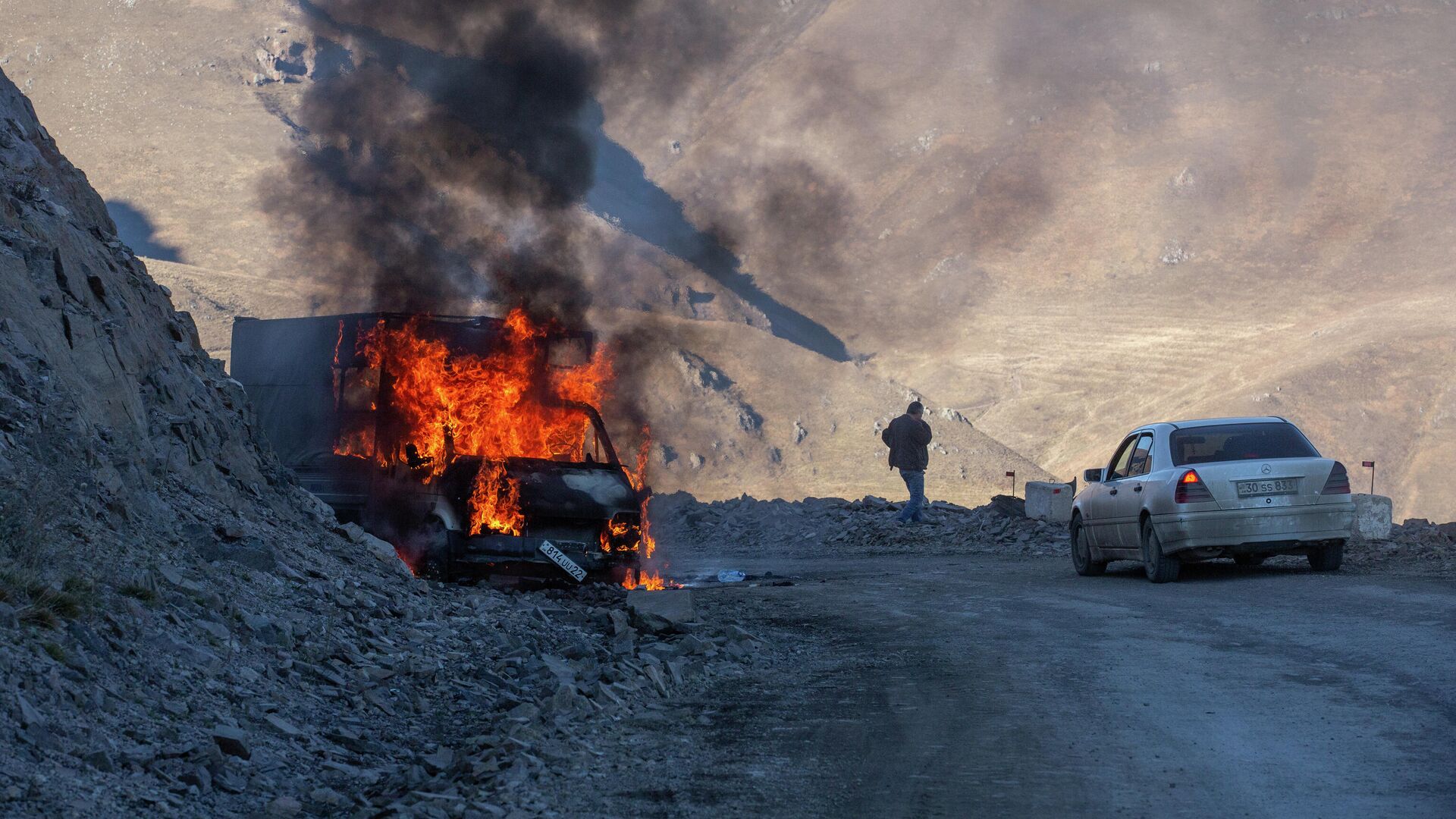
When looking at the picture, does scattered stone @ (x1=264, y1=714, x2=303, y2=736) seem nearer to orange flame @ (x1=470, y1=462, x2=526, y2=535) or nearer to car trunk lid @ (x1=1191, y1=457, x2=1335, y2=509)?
orange flame @ (x1=470, y1=462, x2=526, y2=535)

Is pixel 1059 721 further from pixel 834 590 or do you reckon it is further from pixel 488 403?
pixel 488 403

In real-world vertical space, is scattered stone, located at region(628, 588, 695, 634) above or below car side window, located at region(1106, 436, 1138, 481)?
below

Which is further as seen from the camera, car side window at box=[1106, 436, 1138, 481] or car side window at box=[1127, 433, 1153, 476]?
car side window at box=[1106, 436, 1138, 481]

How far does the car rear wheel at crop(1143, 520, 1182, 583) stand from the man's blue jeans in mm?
8737

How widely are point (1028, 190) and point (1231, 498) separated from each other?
84952mm

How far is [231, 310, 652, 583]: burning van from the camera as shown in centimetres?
1305

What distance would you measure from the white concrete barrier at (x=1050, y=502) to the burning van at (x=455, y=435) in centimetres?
733

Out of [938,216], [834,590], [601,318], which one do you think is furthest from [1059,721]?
[938,216]

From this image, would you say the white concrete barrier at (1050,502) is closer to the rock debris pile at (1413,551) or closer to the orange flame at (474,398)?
the rock debris pile at (1413,551)

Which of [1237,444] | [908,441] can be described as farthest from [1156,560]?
[908,441]

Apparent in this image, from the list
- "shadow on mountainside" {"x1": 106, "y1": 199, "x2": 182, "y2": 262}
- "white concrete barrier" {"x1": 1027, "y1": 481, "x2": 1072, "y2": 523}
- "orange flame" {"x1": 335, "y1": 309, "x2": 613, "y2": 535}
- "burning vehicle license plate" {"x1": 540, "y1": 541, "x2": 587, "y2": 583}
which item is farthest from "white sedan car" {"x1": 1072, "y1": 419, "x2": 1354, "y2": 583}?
"shadow on mountainside" {"x1": 106, "y1": 199, "x2": 182, "y2": 262}

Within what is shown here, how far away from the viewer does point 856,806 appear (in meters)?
5.43

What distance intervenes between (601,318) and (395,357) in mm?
15803

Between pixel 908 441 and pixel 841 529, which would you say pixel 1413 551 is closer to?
pixel 908 441
